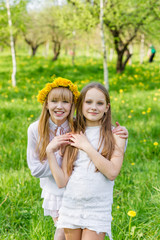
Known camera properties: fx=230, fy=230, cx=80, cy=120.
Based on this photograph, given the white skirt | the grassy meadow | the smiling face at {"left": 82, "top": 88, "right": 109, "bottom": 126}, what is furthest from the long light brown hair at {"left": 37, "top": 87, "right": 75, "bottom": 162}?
the grassy meadow

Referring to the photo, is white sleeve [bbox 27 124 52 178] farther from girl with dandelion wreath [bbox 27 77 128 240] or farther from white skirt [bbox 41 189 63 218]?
white skirt [bbox 41 189 63 218]

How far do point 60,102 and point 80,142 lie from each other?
317mm

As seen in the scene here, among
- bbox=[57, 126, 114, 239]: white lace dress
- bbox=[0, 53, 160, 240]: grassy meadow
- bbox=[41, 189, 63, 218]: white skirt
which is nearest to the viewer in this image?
bbox=[57, 126, 114, 239]: white lace dress

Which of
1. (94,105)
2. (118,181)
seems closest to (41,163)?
(94,105)

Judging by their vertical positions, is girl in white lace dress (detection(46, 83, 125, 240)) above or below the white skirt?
above

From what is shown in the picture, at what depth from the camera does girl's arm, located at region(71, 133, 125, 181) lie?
53.9 inches

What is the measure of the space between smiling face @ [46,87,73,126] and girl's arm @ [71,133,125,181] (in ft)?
0.64

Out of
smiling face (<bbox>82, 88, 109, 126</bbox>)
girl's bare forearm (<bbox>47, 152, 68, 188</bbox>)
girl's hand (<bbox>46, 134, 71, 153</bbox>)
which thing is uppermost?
smiling face (<bbox>82, 88, 109, 126</bbox>)

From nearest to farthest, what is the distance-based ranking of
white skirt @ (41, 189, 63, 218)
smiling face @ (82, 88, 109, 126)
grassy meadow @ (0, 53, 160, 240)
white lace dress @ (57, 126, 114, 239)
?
white lace dress @ (57, 126, 114, 239) < smiling face @ (82, 88, 109, 126) < white skirt @ (41, 189, 63, 218) < grassy meadow @ (0, 53, 160, 240)

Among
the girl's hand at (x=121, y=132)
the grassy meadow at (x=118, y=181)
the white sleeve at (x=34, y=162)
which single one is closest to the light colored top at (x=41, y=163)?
the white sleeve at (x=34, y=162)

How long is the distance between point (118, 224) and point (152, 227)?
11.5 inches

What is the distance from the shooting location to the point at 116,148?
1.47 meters

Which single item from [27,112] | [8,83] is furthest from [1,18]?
[27,112]

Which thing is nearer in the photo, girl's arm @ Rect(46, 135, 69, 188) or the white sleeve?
girl's arm @ Rect(46, 135, 69, 188)
